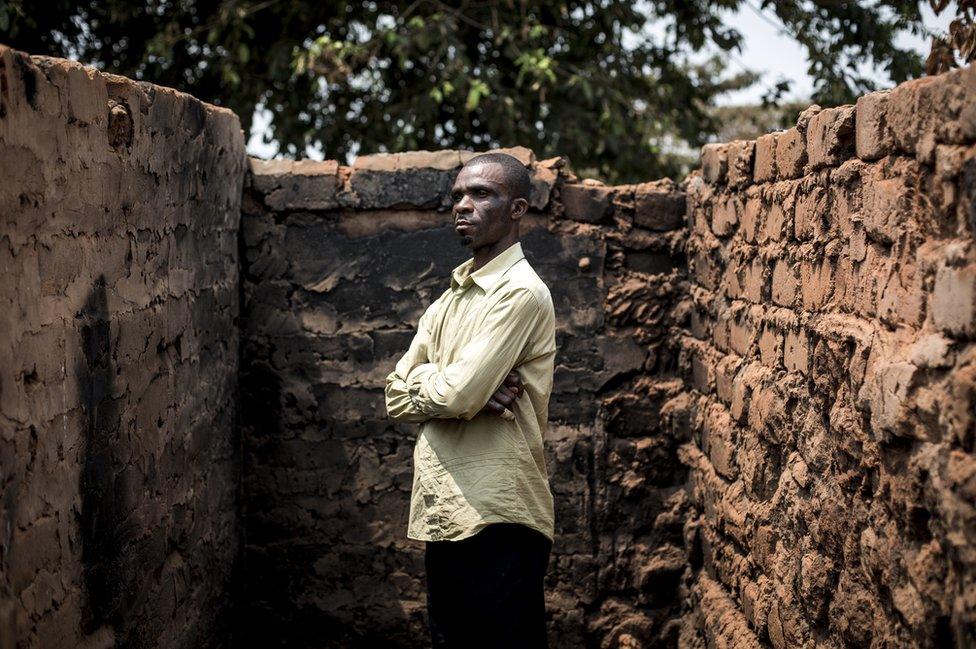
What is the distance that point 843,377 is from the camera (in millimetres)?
2945

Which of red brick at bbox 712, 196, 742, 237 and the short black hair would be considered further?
red brick at bbox 712, 196, 742, 237

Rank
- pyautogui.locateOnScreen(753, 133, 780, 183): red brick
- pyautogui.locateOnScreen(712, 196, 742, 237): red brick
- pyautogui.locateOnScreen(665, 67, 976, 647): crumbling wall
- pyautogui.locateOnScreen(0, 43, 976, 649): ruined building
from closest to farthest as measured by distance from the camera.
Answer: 1. pyautogui.locateOnScreen(665, 67, 976, 647): crumbling wall
2. pyautogui.locateOnScreen(0, 43, 976, 649): ruined building
3. pyautogui.locateOnScreen(753, 133, 780, 183): red brick
4. pyautogui.locateOnScreen(712, 196, 742, 237): red brick

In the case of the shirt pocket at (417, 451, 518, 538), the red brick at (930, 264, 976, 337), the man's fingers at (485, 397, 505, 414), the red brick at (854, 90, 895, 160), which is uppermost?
the red brick at (854, 90, 895, 160)

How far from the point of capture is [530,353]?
342 cm

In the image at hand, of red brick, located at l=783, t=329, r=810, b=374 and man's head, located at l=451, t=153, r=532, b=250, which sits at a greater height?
man's head, located at l=451, t=153, r=532, b=250

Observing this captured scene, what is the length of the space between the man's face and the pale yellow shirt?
8 cm

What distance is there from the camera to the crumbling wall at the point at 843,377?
2.29 metres

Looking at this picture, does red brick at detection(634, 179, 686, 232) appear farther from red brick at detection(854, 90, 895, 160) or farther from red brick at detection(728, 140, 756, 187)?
red brick at detection(854, 90, 895, 160)

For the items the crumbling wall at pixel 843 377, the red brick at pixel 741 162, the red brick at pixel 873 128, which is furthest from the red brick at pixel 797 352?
the red brick at pixel 741 162

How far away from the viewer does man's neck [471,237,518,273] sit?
3.54m

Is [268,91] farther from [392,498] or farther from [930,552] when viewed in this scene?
[930,552]

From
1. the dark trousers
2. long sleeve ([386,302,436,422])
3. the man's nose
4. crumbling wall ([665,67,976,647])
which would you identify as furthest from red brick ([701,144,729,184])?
the dark trousers

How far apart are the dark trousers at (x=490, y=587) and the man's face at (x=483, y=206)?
91 centimetres

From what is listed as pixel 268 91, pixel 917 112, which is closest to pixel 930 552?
pixel 917 112
